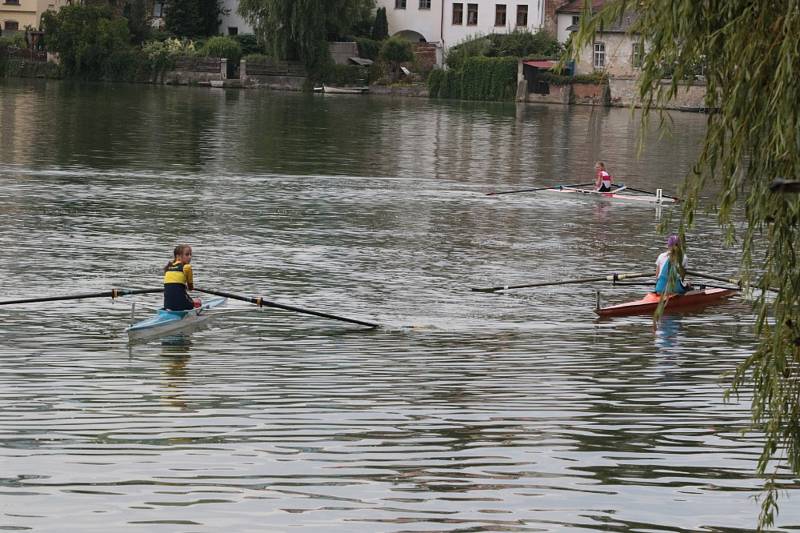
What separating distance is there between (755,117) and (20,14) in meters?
112

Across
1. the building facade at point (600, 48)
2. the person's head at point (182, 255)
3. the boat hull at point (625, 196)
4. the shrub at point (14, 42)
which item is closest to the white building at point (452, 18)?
the building facade at point (600, 48)

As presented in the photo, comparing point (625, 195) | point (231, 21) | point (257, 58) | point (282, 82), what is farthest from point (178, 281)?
point (231, 21)

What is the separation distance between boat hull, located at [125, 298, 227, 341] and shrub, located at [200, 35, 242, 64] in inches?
3444

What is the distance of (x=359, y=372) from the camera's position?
59.4 ft

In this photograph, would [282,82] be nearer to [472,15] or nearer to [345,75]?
[345,75]

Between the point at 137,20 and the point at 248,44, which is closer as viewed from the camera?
the point at 248,44

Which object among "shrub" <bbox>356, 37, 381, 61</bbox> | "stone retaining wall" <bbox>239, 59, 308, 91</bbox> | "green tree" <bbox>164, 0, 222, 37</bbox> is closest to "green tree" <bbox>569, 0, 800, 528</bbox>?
"stone retaining wall" <bbox>239, 59, 308, 91</bbox>

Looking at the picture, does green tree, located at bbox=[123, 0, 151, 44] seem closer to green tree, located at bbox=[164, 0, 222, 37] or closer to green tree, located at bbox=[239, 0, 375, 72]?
green tree, located at bbox=[164, 0, 222, 37]

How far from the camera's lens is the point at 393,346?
66.4ft

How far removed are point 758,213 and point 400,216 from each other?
1061 inches

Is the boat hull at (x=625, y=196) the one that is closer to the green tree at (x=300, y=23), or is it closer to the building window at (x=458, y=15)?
the green tree at (x=300, y=23)

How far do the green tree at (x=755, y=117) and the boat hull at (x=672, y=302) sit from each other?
1212 cm

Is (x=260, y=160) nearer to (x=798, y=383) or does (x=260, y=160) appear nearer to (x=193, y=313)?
(x=193, y=313)

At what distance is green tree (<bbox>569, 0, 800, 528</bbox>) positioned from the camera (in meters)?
9.84
